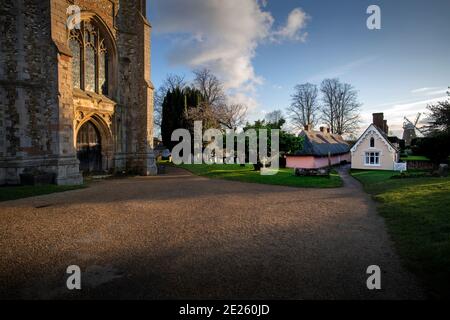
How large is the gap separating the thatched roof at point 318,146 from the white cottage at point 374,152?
10.7ft

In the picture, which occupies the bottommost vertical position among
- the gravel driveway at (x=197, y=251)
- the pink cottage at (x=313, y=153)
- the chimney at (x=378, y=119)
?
the gravel driveway at (x=197, y=251)

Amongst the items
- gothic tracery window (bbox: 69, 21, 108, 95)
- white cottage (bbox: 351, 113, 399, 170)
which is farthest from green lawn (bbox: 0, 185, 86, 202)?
white cottage (bbox: 351, 113, 399, 170)

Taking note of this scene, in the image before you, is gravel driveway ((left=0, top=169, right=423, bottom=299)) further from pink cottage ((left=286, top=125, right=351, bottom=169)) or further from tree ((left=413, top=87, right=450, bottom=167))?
pink cottage ((left=286, top=125, right=351, bottom=169))

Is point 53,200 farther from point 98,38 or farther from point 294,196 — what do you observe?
point 98,38

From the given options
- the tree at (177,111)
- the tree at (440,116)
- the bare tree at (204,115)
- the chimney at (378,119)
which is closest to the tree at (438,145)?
the tree at (440,116)

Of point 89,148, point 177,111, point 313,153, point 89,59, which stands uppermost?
point 89,59

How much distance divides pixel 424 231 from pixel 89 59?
22195 mm

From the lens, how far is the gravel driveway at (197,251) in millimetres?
3754

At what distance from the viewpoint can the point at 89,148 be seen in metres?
19.3

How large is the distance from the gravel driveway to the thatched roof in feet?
66.5

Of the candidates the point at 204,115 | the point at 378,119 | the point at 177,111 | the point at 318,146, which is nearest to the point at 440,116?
the point at 378,119

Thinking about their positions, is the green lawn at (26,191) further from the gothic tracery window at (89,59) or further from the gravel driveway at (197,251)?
the gothic tracery window at (89,59)

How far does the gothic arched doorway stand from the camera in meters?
18.8

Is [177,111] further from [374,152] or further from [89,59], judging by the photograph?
[374,152]
